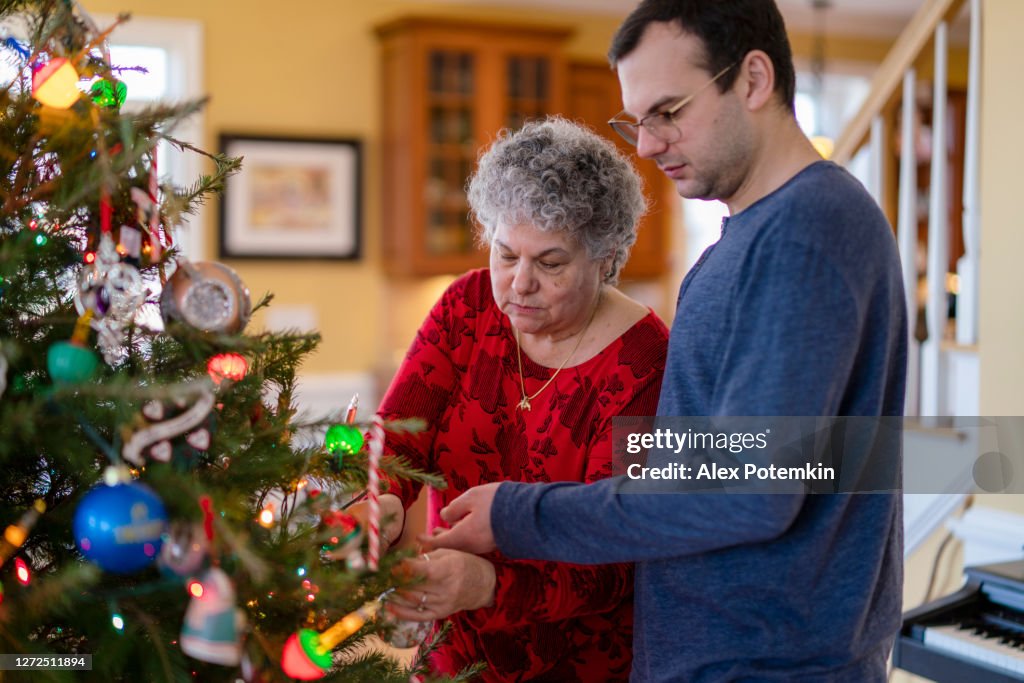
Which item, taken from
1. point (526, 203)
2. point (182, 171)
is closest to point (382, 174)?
point (182, 171)

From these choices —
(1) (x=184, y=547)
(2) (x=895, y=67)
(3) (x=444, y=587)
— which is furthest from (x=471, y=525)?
(2) (x=895, y=67)

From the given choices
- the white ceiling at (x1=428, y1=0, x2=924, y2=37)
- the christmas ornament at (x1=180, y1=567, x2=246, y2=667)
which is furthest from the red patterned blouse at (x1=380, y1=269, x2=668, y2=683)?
the white ceiling at (x1=428, y1=0, x2=924, y2=37)

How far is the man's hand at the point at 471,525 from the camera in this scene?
48.8 inches

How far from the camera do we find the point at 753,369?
105 centimetres

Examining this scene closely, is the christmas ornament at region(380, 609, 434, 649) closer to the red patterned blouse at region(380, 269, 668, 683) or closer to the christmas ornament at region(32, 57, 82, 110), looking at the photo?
the red patterned blouse at region(380, 269, 668, 683)

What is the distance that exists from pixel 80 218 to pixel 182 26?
3.98 m

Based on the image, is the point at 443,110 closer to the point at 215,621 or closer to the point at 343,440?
the point at 343,440

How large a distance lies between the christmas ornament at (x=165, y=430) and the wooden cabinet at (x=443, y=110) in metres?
3.89

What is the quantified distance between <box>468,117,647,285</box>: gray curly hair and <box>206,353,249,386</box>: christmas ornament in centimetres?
54

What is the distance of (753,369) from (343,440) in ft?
1.41

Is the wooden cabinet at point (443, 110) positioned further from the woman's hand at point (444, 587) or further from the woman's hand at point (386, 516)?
the woman's hand at point (444, 587)

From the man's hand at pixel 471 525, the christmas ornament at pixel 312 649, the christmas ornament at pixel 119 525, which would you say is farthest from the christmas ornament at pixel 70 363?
the man's hand at pixel 471 525

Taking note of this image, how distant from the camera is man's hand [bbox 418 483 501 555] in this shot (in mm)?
1238

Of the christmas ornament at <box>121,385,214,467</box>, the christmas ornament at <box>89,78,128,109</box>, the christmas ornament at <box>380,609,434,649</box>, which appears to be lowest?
the christmas ornament at <box>380,609,434,649</box>
